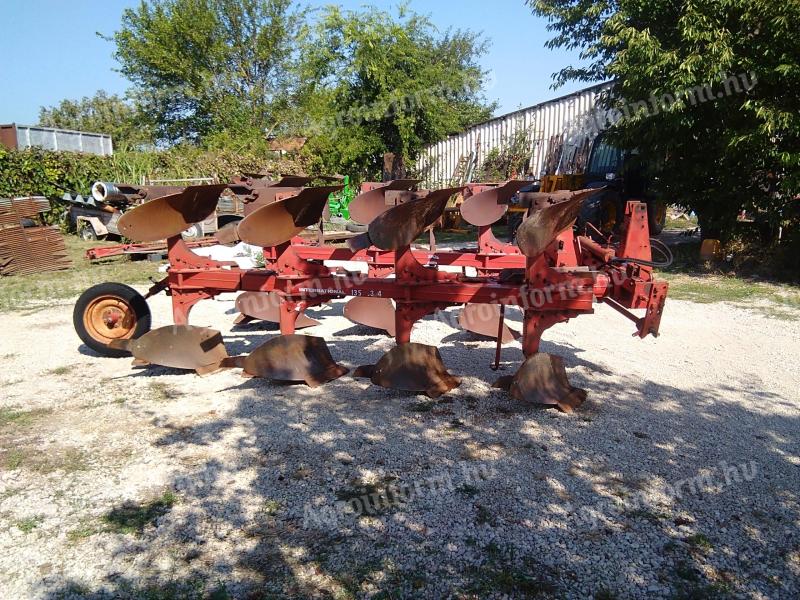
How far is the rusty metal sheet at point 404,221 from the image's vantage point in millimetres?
3490

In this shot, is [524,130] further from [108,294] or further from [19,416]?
[19,416]

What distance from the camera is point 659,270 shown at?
364 inches

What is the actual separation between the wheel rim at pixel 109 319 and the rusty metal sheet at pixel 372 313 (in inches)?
75.5

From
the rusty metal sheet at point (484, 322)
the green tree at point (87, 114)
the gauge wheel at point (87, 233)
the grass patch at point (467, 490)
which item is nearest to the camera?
the grass patch at point (467, 490)

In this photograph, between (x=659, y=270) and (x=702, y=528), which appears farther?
(x=659, y=270)

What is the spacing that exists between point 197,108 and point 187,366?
27.5 m

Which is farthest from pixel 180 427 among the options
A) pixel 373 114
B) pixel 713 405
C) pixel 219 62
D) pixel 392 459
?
pixel 219 62

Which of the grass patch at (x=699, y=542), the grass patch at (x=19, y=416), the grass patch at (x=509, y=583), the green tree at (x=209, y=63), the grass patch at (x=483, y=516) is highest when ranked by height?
the green tree at (x=209, y=63)

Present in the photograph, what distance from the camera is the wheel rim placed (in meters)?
4.79

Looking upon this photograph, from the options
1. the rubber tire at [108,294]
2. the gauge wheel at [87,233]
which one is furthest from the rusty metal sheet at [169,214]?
the gauge wheel at [87,233]

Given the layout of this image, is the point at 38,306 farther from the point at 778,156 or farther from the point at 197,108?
the point at 197,108

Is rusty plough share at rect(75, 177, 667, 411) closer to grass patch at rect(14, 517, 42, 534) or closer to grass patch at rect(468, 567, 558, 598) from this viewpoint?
grass patch at rect(468, 567, 558, 598)

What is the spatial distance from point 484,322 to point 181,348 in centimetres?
270

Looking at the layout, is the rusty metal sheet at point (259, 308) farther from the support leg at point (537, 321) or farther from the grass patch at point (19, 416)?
the support leg at point (537, 321)
